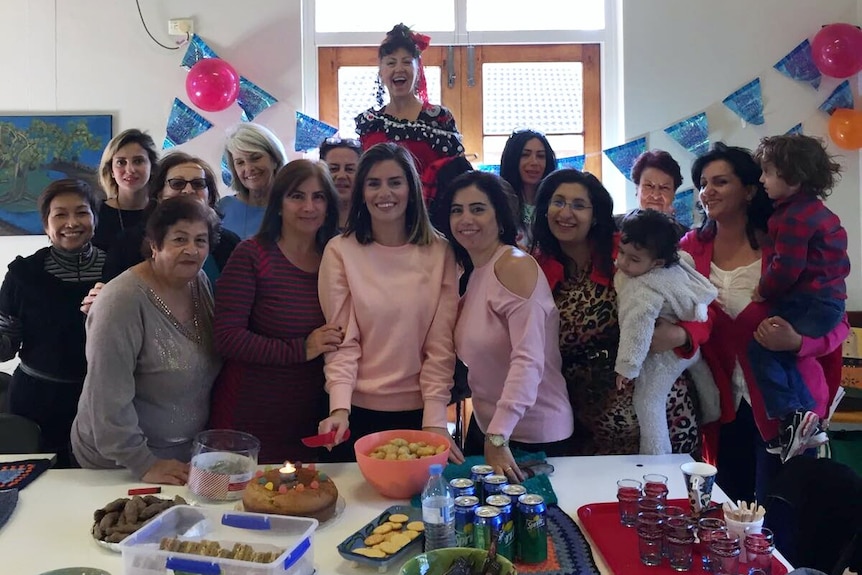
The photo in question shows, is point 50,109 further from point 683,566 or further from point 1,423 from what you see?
point 683,566

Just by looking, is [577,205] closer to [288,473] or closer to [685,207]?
[288,473]

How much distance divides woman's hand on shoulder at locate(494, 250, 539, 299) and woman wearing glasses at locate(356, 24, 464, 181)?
3.01 feet

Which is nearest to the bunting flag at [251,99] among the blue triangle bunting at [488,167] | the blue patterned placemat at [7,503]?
the blue triangle bunting at [488,167]

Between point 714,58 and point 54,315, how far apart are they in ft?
12.1


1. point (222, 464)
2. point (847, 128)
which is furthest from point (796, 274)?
point (847, 128)

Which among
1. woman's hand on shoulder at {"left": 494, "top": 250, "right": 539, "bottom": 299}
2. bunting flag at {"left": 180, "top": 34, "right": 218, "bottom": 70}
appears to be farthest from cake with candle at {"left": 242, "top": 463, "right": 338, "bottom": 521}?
bunting flag at {"left": 180, "top": 34, "right": 218, "bottom": 70}

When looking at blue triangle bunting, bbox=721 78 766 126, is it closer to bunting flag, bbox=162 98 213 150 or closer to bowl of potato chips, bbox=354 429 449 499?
bunting flag, bbox=162 98 213 150

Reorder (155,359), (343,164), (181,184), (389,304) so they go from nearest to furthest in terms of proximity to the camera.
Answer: (155,359)
(389,304)
(181,184)
(343,164)

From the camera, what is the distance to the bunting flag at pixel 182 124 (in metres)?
4.00

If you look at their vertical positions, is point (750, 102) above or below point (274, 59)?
below

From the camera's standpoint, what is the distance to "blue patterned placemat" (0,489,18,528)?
5.01 ft

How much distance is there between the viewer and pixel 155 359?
181 cm

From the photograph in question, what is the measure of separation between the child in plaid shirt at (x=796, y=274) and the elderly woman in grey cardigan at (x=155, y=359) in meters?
1.65

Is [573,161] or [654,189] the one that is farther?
[573,161]
